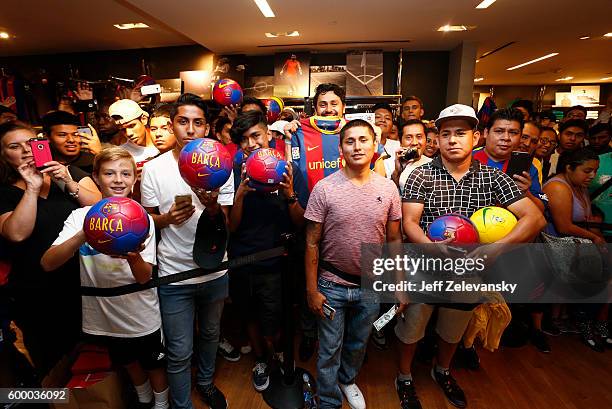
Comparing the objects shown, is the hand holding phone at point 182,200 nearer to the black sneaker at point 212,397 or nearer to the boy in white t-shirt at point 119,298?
the boy in white t-shirt at point 119,298

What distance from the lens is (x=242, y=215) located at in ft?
6.98

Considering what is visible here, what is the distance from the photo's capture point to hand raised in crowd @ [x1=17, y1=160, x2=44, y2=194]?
1.62m

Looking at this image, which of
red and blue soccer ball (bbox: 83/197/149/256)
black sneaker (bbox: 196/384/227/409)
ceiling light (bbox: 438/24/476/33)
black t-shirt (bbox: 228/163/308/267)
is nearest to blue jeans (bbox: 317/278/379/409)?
black t-shirt (bbox: 228/163/308/267)

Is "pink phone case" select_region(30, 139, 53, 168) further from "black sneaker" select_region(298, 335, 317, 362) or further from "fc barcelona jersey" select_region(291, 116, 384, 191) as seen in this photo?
"black sneaker" select_region(298, 335, 317, 362)

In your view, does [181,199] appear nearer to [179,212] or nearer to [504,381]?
[179,212]

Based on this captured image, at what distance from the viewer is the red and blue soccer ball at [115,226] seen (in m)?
1.33

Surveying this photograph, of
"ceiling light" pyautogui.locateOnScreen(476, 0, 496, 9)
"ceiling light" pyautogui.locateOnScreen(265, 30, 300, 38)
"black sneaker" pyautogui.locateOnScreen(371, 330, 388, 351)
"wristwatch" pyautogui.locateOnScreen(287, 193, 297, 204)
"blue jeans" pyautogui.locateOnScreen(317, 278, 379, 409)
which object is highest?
"ceiling light" pyautogui.locateOnScreen(476, 0, 496, 9)

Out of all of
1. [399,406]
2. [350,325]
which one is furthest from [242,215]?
[399,406]

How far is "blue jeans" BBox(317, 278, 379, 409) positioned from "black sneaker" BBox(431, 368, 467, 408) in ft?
2.55

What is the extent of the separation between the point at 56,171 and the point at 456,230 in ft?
6.90

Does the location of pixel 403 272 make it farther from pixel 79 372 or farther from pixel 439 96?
pixel 439 96

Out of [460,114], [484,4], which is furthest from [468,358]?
[484,4]

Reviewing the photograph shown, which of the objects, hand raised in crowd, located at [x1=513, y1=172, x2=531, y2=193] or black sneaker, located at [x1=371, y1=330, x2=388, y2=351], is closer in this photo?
hand raised in crowd, located at [x1=513, y1=172, x2=531, y2=193]

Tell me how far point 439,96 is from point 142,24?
22.7 ft
